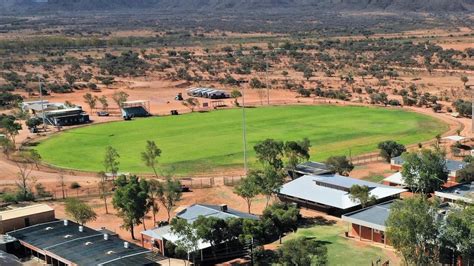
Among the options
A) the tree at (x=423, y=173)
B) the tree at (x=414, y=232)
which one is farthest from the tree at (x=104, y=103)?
the tree at (x=414, y=232)

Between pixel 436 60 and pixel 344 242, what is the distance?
4823 inches

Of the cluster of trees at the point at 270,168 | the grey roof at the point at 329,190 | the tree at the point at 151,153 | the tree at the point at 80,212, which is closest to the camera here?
the tree at the point at 80,212

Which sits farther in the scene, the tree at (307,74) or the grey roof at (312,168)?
the tree at (307,74)

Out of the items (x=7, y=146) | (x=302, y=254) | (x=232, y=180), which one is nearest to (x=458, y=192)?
(x=302, y=254)

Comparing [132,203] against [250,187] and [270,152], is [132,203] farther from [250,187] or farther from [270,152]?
[270,152]

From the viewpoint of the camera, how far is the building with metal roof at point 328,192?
51500 millimetres

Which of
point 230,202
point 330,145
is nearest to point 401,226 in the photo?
point 230,202

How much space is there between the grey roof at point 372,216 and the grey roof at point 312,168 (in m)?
12.0

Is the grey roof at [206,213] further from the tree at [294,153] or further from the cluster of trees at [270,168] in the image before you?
the tree at [294,153]

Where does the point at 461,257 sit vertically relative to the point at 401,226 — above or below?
below

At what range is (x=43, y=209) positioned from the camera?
4697cm

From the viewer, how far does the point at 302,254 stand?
3422cm

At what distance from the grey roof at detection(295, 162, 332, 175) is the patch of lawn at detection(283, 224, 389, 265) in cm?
1183

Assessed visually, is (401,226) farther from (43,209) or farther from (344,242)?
(43,209)
